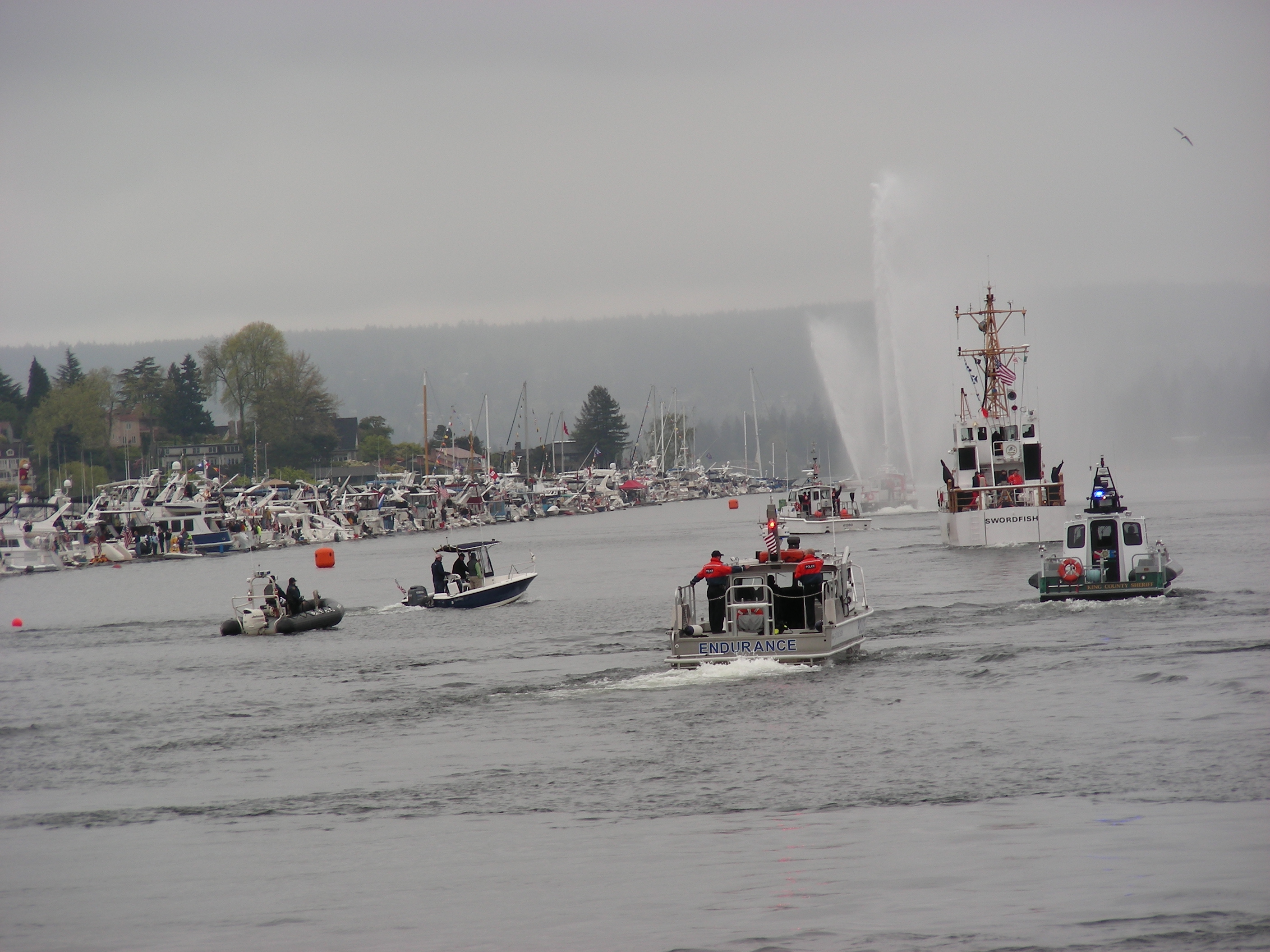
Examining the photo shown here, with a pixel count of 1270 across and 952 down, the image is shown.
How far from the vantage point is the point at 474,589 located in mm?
50344

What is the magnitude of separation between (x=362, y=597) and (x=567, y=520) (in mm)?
119646

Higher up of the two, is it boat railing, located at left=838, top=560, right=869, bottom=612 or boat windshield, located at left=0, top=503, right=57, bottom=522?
boat windshield, located at left=0, top=503, right=57, bottom=522

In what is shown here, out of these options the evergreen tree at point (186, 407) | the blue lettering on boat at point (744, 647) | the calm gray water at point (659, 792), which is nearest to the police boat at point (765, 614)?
the blue lettering on boat at point (744, 647)

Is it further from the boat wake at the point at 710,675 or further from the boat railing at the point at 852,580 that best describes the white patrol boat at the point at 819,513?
the boat wake at the point at 710,675

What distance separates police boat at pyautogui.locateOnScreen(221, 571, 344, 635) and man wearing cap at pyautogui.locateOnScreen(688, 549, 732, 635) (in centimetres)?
2119

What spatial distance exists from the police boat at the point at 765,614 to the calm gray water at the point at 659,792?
0.49 m

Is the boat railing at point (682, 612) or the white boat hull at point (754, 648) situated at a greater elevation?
the boat railing at point (682, 612)

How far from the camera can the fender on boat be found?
45.5 metres

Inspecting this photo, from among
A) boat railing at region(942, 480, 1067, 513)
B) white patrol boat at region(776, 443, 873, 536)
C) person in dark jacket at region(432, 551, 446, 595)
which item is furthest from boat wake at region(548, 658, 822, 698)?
white patrol boat at region(776, 443, 873, 536)

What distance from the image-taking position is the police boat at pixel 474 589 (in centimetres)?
5025

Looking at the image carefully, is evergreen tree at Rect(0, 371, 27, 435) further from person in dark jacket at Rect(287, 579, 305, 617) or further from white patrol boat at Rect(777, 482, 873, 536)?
person in dark jacket at Rect(287, 579, 305, 617)

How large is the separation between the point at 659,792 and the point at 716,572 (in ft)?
30.1

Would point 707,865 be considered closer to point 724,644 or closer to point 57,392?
point 724,644

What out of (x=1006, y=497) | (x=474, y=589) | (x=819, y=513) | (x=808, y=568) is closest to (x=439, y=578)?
(x=474, y=589)
